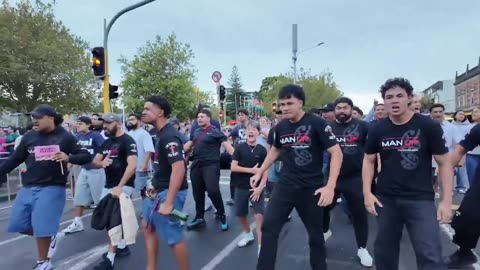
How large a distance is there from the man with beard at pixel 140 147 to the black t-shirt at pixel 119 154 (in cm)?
156

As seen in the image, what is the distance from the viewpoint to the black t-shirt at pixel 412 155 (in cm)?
347

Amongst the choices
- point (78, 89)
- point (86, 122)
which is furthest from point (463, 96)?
point (86, 122)

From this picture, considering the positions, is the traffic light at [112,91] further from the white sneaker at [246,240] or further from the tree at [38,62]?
the tree at [38,62]

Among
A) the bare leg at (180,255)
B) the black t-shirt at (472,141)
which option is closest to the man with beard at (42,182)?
the bare leg at (180,255)

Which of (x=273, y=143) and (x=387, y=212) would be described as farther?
(x=273, y=143)

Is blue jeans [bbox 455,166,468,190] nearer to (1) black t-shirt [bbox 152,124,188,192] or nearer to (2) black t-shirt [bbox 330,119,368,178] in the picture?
(2) black t-shirt [bbox 330,119,368,178]

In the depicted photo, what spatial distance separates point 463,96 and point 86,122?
314 ft

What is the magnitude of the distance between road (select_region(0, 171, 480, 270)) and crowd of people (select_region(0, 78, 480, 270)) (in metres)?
0.28

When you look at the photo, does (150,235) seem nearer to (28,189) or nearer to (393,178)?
(28,189)

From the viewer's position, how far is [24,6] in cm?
2716

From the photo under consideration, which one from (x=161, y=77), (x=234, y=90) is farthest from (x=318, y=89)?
(x=234, y=90)

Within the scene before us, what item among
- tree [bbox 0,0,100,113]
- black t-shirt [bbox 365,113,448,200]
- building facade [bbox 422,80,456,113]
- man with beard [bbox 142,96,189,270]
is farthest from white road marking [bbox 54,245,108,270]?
building facade [bbox 422,80,456,113]

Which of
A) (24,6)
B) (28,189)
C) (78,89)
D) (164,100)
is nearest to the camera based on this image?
(164,100)

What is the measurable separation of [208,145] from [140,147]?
143 cm
